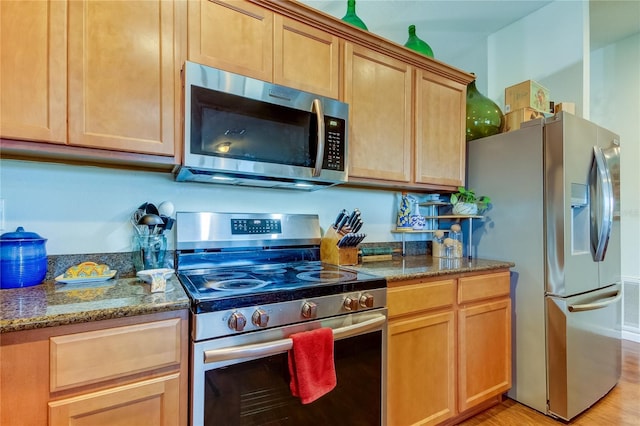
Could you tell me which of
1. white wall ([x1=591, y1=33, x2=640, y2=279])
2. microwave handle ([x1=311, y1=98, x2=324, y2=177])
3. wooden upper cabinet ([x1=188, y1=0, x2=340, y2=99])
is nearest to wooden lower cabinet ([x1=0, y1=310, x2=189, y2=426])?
microwave handle ([x1=311, y1=98, x2=324, y2=177])

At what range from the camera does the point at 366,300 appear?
4.40 ft

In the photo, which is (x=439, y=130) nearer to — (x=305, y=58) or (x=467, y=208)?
(x=467, y=208)

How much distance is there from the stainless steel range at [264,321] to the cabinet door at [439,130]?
3.13 feet

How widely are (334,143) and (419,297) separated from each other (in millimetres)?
905

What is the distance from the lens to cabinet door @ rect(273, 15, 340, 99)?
1531 mm

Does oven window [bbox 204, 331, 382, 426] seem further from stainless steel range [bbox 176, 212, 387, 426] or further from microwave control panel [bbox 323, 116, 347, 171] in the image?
microwave control panel [bbox 323, 116, 347, 171]

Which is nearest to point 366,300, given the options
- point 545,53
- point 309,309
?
point 309,309

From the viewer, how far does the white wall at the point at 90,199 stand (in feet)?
4.16

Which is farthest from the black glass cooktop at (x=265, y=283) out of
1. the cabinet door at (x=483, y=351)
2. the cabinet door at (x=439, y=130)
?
the cabinet door at (x=439, y=130)

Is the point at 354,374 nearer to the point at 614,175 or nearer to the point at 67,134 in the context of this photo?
the point at 67,134

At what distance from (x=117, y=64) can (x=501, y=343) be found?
245 centimetres

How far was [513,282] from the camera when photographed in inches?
78.5

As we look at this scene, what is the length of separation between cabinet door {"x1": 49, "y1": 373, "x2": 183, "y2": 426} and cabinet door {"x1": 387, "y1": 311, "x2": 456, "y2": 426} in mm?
935

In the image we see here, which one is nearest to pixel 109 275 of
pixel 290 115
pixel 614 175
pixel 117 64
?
pixel 117 64
